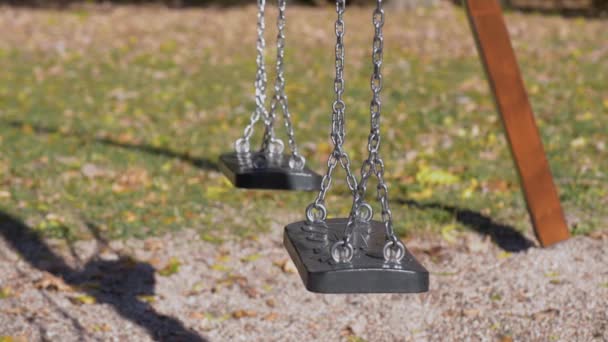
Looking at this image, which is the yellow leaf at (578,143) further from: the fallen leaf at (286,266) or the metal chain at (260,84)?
the metal chain at (260,84)

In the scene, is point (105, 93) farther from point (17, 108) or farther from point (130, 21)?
point (130, 21)

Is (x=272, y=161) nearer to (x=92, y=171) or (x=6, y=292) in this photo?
(x=6, y=292)

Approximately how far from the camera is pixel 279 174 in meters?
3.47

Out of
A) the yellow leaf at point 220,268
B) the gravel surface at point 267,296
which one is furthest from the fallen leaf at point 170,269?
the yellow leaf at point 220,268

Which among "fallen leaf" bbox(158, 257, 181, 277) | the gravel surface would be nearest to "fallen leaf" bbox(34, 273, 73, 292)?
the gravel surface

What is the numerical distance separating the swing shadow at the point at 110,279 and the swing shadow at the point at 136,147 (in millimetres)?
1462

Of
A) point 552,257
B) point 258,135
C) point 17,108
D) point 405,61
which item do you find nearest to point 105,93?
point 17,108

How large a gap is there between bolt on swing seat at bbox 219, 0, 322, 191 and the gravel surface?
0.81 metres

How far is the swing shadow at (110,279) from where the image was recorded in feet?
13.4

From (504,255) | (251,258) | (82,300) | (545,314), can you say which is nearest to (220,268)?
(251,258)

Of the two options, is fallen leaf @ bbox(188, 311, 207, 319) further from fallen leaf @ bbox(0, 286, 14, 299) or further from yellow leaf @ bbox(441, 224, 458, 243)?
yellow leaf @ bbox(441, 224, 458, 243)

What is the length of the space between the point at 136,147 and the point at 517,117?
11.3ft

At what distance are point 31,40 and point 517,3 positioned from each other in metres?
8.42

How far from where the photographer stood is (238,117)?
8.14 metres
